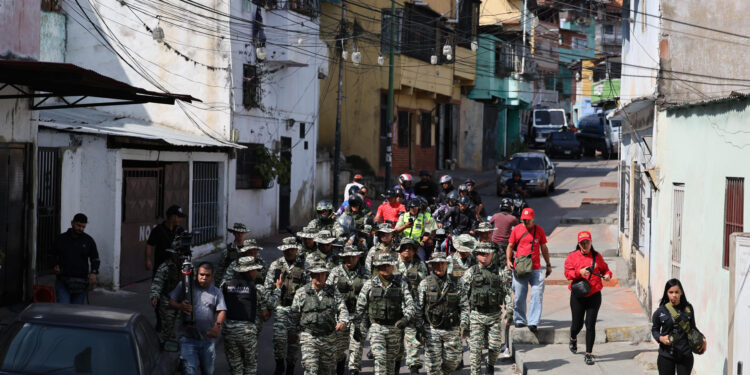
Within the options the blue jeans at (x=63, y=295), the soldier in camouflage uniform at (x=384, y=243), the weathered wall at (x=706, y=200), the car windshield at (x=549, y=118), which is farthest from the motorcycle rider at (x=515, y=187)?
the car windshield at (x=549, y=118)

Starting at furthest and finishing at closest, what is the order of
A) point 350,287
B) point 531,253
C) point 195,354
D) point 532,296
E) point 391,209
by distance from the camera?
1. point 391,209
2. point 532,296
3. point 531,253
4. point 350,287
5. point 195,354

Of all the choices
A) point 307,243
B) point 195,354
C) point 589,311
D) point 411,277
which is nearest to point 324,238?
point 307,243

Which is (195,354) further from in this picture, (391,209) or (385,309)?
(391,209)

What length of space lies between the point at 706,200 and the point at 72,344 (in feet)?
A: 24.0

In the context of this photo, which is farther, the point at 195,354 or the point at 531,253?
the point at 531,253

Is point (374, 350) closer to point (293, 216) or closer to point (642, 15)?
point (642, 15)

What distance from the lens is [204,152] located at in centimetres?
2017

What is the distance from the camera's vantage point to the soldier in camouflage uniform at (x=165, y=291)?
10.2 meters

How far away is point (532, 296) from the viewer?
12633 mm

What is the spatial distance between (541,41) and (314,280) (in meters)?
48.9

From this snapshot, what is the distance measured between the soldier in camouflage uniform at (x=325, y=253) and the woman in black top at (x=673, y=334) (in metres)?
3.91

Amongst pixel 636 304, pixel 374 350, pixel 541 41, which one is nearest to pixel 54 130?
pixel 374 350

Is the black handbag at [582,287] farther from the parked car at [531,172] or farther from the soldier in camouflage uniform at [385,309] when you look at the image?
the parked car at [531,172]

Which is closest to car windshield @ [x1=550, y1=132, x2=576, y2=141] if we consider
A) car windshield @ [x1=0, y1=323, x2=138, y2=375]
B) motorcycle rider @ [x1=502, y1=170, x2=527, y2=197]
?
motorcycle rider @ [x1=502, y1=170, x2=527, y2=197]
